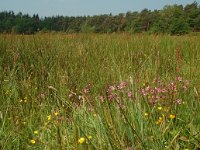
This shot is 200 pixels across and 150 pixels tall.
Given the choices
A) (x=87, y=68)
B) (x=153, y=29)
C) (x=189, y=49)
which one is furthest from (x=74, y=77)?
(x=153, y=29)

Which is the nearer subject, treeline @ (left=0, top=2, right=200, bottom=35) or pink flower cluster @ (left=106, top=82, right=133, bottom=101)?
pink flower cluster @ (left=106, top=82, right=133, bottom=101)

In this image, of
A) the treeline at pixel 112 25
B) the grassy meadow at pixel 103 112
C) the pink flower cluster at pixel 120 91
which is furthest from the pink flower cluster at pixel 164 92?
the treeline at pixel 112 25

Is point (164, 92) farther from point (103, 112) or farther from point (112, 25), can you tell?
point (112, 25)

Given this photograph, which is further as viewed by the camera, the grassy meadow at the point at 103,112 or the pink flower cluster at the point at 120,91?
the pink flower cluster at the point at 120,91

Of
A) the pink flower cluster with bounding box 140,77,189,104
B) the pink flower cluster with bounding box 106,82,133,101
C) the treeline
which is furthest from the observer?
the treeline

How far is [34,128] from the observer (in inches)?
94.4

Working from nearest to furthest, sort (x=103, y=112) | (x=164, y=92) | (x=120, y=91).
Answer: (x=103, y=112), (x=120, y=91), (x=164, y=92)

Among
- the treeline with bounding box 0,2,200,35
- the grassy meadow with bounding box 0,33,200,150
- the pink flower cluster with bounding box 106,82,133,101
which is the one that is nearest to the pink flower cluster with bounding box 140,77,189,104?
the grassy meadow with bounding box 0,33,200,150

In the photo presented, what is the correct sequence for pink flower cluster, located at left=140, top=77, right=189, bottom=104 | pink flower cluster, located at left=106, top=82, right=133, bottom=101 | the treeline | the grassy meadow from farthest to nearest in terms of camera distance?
the treeline
pink flower cluster, located at left=140, top=77, right=189, bottom=104
pink flower cluster, located at left=106, top=82, right=133, bottom=101
the grassy meadow

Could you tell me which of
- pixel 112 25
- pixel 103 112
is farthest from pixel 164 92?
pixel 112 25

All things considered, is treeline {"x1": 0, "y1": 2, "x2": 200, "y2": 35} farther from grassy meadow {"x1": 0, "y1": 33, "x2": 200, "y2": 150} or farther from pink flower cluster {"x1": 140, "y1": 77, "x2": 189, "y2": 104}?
pink flower cluster {"x1": 140, "y1": 77, "x2": 189, "y2": 104}

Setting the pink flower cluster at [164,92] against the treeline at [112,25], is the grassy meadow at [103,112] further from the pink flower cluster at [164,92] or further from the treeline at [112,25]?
the treeline at [112,25]

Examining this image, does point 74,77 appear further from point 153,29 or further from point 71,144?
point 153,29

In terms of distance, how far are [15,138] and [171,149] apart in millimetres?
1002
